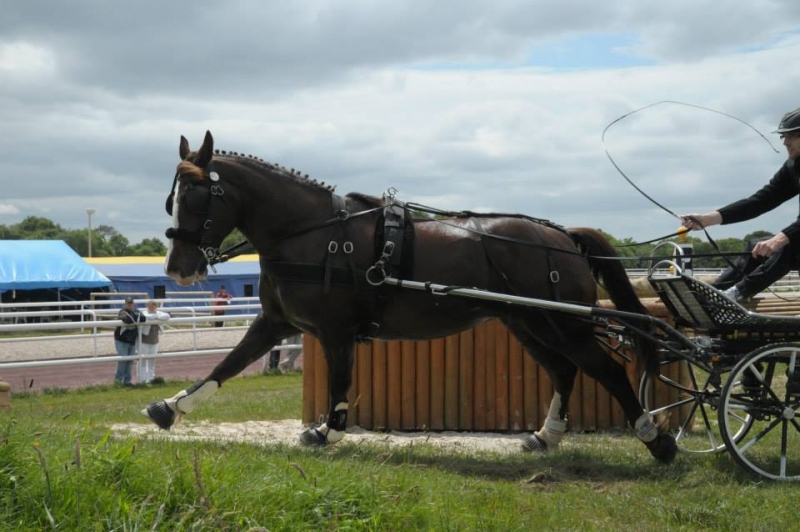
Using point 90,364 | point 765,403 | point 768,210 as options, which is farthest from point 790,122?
point 90,364

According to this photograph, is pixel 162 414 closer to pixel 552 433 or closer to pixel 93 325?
pixel 552 433

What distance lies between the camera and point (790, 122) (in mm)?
6926

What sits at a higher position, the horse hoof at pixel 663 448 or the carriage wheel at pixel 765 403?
the carriage wheel at pixel 765 403

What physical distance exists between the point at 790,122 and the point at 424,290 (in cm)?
298

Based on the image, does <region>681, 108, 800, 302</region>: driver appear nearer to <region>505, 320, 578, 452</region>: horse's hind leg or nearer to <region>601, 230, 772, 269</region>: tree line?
<region>601, 230, 772, 269</region>: tree line

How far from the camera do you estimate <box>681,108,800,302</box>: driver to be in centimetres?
674

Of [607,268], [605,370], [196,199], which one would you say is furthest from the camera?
[607,268]

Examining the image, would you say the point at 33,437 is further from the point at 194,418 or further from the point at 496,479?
the point at 194,418

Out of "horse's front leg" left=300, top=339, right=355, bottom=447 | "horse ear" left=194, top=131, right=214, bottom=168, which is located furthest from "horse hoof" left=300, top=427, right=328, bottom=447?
"horse ear" left=194, top=131, right=214, bottom=168

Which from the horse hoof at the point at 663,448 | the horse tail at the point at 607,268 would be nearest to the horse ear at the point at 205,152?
the horse tail at the point at 607,268

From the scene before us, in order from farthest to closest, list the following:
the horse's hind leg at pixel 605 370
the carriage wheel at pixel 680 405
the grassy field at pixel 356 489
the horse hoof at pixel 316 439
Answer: the carriage wheel at pixel 680 405, the horse's hind leg at pixel 605 370, the horse hoof at pixel 316 439, the grassy field at pixel 356 489

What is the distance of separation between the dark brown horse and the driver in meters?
1.00

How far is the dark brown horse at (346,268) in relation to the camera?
7258 mm

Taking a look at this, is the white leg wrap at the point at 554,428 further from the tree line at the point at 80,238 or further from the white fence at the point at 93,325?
the tree line at the point at 80,238
